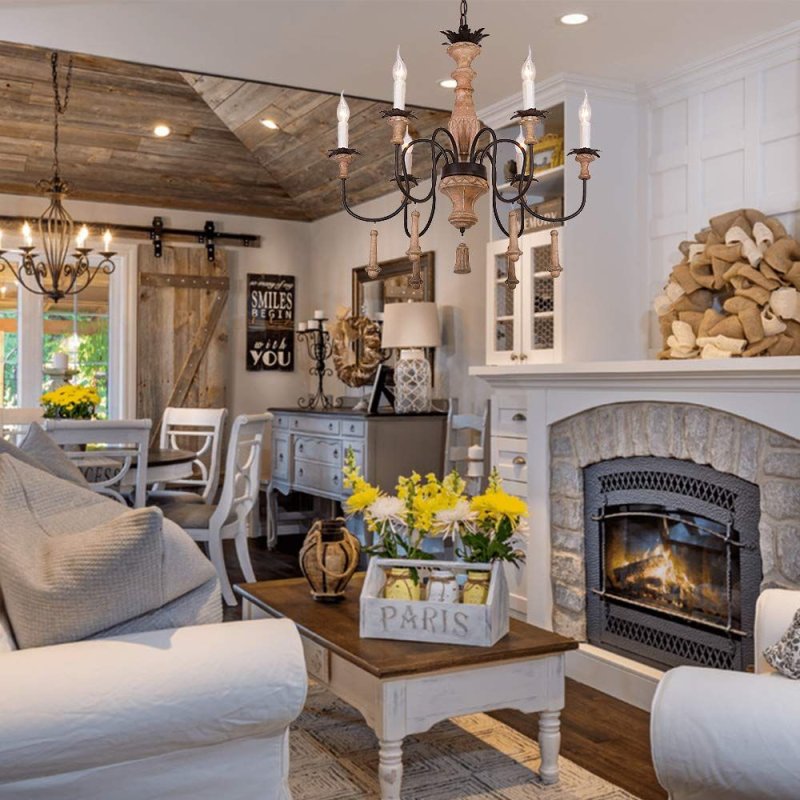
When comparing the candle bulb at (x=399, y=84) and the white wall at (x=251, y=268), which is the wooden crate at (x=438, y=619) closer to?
the candle bulb at (x=399, y=84)

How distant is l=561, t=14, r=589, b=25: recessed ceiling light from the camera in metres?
3.12

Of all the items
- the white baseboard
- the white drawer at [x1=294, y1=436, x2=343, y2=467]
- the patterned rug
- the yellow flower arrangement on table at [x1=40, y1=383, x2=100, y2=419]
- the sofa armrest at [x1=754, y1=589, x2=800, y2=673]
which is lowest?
the patterned rug

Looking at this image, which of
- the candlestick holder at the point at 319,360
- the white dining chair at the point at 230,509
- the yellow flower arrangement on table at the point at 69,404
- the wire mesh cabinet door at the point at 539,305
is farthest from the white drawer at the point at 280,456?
the wire mesh cabinet door at the point at 539,305

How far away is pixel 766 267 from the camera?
3.07 m

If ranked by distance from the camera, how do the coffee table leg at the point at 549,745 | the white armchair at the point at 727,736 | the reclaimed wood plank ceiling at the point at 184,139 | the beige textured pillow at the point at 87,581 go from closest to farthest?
the white armchair at the point at 727,736, the beige textured pillow at the point at 87,581, the coffee table leg at the point at 549,745, the reclaimed wood plank ceiling at the point at 184,139

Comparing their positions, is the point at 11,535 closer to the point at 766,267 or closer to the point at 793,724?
the point at 793,724

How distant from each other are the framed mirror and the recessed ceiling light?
2.49 metres

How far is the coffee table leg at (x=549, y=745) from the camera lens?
259cm

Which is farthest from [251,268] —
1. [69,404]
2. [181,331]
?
[69,404]

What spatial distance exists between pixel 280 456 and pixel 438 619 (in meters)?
4.17

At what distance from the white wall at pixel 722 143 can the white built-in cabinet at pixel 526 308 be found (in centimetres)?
41

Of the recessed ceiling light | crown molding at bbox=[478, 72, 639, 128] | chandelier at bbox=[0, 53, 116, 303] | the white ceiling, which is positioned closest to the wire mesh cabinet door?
crown molding at bbox=[478, 72, 639, 128]

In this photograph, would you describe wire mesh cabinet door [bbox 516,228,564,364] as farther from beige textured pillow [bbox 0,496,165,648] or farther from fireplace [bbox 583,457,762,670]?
beige textured pillow [bbox 0,496,165,648]

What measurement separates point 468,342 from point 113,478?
7.21 ft
